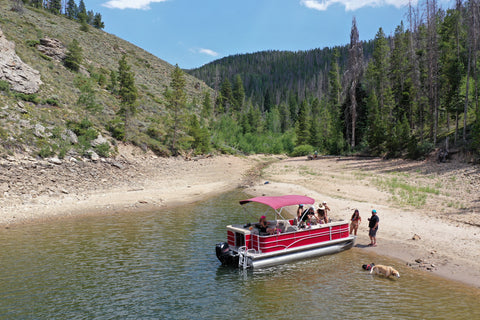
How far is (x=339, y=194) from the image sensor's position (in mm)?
28078

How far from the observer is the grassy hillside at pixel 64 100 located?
101ft

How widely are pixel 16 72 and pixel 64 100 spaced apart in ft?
20.2

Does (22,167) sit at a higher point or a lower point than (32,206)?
higher

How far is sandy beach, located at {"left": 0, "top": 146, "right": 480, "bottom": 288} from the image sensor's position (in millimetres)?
15813

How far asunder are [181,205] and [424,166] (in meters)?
28.6

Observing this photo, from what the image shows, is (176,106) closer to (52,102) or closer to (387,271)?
(52,102)

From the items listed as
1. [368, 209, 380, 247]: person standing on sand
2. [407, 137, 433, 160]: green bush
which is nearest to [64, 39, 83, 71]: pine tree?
[407, 137, 433, 160]: green bush

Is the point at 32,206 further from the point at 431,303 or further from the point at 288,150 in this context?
the point at 288,150

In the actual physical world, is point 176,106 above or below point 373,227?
above

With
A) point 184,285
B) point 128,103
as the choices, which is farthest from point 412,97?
point 184,285

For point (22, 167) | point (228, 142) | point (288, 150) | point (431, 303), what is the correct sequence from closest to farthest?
point (431, 303) → point (22, 167) → point (228, 142) → point (288, 150)

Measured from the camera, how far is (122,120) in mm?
48562

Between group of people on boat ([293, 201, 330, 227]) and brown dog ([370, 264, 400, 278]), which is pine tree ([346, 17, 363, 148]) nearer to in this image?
group of people on boat ([293, 201, 330, 227])

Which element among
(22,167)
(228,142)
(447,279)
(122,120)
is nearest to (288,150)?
(228,142)
